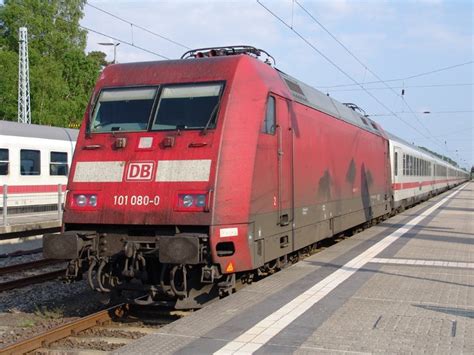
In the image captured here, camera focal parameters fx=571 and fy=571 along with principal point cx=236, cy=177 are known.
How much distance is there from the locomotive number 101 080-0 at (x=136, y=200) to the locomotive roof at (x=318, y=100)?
3.31 meters

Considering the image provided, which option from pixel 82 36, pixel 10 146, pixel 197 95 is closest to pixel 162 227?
pixel 197 95

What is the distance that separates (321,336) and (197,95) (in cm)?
354

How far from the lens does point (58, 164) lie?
20406mm

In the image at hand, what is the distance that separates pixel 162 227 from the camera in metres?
7.02

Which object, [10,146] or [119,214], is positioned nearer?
[119,214]

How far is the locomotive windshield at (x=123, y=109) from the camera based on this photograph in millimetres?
7652

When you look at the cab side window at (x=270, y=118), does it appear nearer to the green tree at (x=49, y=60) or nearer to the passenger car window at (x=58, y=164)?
the passenger car window at (x=58, y=164)

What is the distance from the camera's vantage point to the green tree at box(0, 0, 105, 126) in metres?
41.4

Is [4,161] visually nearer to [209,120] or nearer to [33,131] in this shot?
[33,131]

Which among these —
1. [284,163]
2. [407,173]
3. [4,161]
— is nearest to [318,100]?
[284,163]

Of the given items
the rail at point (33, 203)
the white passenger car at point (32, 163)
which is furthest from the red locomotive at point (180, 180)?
the white passenger car at point (32, 163)

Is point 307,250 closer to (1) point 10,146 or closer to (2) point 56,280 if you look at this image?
(2) point 56,280

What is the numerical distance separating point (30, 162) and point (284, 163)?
42.5 ft

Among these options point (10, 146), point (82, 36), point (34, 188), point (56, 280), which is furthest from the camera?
point (82, 36)
